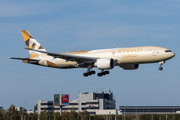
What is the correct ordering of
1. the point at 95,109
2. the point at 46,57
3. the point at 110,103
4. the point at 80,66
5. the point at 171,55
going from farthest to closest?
the point at 110,103 → the point at 95,109 → the point at 46,57 → the point at 80,66 → the point at 171,55

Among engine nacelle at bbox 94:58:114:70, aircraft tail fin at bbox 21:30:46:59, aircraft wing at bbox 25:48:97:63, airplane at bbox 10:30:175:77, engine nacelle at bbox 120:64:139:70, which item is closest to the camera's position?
airplane at bbox 10:30:175:77

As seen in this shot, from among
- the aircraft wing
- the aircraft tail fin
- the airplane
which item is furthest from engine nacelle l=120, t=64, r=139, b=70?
the aircraft tail fin

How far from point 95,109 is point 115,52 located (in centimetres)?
12433

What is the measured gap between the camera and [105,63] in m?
65.2

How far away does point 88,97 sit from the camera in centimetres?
19712

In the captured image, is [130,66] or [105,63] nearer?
[105,63]

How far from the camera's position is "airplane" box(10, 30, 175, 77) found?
63219 mm

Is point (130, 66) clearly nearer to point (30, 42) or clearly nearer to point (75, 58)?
point (75, 58)

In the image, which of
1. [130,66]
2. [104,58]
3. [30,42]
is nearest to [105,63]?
[104,58]

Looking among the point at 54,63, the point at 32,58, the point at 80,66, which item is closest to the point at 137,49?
the point at 80,66

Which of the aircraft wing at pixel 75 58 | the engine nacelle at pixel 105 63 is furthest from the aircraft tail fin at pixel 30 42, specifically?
the engine nacelle at pixel 105 63

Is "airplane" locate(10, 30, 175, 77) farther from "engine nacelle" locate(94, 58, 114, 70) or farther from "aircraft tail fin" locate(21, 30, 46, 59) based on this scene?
"aircraft tail fin" locate(21, 30, 46, 59)

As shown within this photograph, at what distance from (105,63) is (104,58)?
6.44 ft

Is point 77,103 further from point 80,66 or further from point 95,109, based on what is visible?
point 80,66
